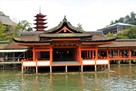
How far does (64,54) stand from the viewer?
135 ft

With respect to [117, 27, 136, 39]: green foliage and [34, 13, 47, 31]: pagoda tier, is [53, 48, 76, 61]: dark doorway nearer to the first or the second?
[34, 13, 47, 31]: pagoda tier

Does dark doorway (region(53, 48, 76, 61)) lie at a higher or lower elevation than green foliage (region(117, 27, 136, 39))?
lower

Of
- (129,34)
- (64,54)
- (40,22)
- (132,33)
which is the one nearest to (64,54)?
(64,54)

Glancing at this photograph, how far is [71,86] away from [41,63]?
9.92 m

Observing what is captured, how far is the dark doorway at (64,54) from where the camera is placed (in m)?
40.6

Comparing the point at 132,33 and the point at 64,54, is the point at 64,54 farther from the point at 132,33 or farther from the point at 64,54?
the point at 132,33

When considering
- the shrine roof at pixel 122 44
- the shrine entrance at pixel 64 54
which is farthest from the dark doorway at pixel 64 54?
the shrine roof at pixel 122 44

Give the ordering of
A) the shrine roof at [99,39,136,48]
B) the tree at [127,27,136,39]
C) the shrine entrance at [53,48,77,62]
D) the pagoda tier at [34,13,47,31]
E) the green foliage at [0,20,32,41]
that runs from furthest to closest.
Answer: the tree at [127,27,136,39]
the pagoda tier at [34,13,47,31]
the green foliage at [0,20,32,41]
the shrine roof at [99,39,136,48]
the shrine entrance at [53,48,77,62]

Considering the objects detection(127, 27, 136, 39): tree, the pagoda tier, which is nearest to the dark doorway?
the pagoda tier

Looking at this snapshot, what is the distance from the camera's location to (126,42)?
162 feet

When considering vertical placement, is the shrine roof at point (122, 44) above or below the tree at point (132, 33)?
below

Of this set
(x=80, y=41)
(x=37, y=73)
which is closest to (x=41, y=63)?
(x=37, y=73)

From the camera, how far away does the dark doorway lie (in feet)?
133

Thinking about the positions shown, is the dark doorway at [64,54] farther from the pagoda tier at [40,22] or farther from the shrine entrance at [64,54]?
the pagoda tier at [40,22]
